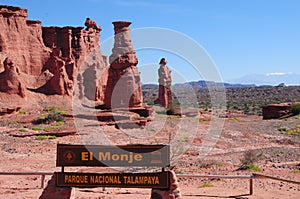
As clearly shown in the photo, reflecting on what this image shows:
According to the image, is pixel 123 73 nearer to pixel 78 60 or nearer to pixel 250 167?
pixel 78 60

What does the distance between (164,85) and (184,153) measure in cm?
3527

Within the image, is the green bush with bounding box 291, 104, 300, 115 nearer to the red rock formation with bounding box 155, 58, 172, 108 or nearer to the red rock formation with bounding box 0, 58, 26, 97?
the red rock formation with bounding box 155, 58, 172, 108

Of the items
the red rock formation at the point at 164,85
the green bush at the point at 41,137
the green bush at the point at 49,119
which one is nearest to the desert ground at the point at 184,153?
the green bush at the point at 41,137

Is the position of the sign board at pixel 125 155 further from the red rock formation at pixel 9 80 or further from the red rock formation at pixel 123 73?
the red rock formation at pixel 9 80

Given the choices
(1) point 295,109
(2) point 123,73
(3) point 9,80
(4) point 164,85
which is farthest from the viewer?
(4) point 164,85

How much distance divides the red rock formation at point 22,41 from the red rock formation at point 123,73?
482 inches

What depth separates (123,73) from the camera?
37.8 m

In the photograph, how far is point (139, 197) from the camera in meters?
11.1

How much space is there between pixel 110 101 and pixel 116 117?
25.6ft

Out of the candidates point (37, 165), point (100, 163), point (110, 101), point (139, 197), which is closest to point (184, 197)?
point (139, 197)

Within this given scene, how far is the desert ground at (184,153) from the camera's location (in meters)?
11.8

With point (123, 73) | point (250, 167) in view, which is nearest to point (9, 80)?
point (123, 73)

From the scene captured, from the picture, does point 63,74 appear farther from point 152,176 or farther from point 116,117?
point 152,176

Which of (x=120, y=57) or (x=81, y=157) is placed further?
(x=120, y=57)
